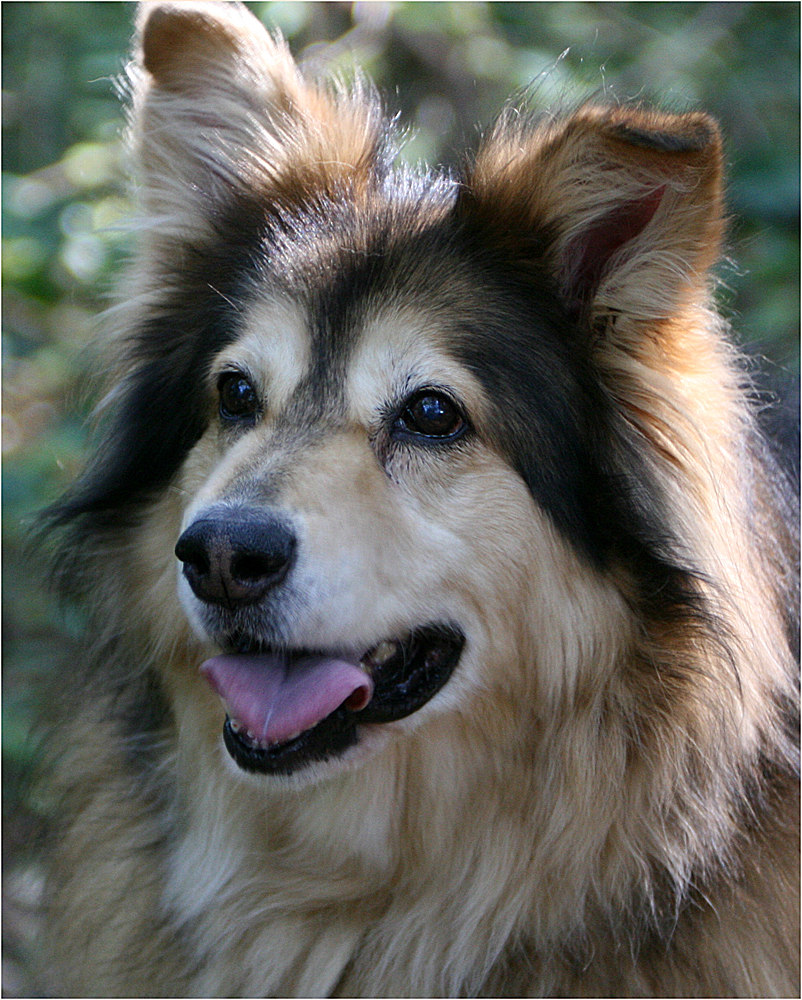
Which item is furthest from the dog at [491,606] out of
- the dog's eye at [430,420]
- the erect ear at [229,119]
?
the erect ear at [229,119]

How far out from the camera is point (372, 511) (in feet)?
7.20

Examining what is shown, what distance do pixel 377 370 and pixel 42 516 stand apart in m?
1.15

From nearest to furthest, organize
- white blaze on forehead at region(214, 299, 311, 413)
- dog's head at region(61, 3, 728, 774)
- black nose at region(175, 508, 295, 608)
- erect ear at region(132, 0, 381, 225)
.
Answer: black nose at region(175, 508, 295, 608) < dog's head at region(61, 3, 728, 774) < white blaze on forehead at region(214, 299, 311, 413) < erect ear at region(132, 0, 381, 225)

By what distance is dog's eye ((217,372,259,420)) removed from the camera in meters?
2.50

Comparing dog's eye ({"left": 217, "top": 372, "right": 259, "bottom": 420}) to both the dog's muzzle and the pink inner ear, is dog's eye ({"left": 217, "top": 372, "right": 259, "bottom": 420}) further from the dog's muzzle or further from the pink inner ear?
the pink inner ear

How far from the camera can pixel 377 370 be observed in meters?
2.34

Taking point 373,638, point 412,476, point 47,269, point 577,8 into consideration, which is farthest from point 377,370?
point 577,8

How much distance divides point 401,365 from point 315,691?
2.38ft

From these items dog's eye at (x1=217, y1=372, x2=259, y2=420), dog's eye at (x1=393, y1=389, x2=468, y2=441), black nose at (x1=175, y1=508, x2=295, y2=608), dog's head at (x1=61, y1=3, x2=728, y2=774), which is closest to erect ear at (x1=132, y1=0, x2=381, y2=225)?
dog's head at (x1=61, y1=3, x2=728, y2=774)

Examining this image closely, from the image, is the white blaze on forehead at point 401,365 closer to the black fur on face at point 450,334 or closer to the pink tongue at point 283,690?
the black fur on face at point 450,334

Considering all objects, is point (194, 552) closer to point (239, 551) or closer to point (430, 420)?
point (239, 551)

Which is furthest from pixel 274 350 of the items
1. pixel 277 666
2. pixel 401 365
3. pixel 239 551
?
pixel 277 666

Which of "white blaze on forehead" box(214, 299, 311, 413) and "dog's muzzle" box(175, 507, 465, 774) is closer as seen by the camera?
"dog's muzzle" box(175, 507, 465, 774)

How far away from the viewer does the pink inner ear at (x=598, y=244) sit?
7.55ft
